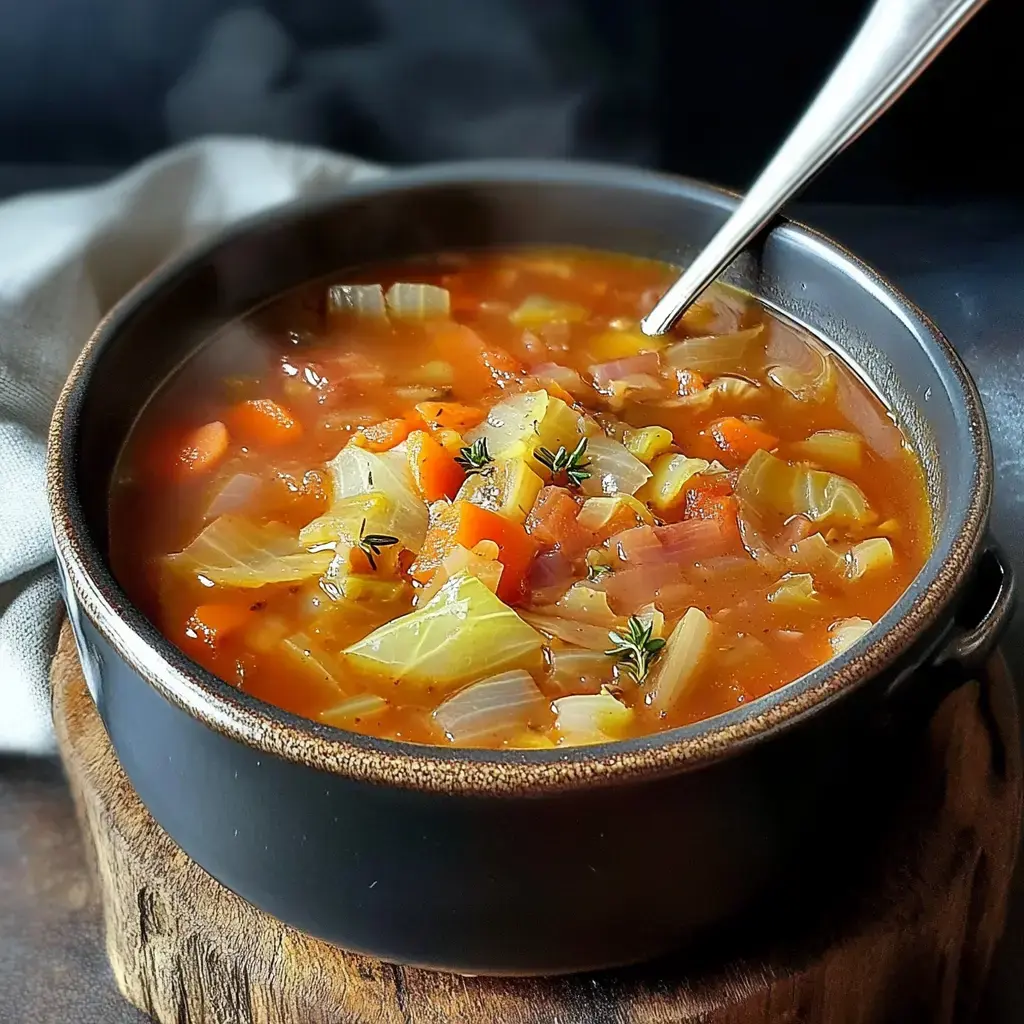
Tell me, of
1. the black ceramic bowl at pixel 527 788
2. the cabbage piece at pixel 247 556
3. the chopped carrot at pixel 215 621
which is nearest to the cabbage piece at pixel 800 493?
the black ceramic bowl at pixel 527 788

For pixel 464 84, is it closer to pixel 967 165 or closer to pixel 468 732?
pixel 967 165

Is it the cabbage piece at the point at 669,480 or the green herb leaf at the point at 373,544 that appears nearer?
the green herb leaf at the point at 373,544

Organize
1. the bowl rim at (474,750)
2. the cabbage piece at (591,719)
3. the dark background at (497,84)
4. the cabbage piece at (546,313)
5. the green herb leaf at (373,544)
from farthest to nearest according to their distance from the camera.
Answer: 1. the dark background at (497,84)
2. the cabbage piece at (546,313)
3. the green herb leaf at (373,544)
4. the cabbage piece at (591,719)
5. the bowl rim at (474,750)

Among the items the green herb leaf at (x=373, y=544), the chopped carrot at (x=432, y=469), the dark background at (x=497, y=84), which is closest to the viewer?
the green herb leaf at (x=373, y=544)

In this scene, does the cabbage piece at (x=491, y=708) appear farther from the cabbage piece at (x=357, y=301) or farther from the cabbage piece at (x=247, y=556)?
the cabbage piece at (x=357, y=301)

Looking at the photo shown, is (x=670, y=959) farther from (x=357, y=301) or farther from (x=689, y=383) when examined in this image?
(x=357, y=301)

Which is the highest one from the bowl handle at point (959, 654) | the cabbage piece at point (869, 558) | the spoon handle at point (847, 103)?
the spoon handle at point (847, 103)

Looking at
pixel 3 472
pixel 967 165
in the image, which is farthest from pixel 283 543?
pixel 967 165
